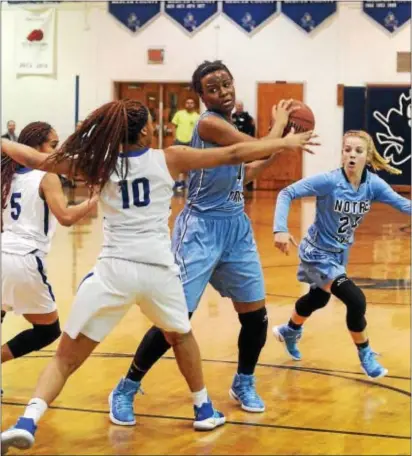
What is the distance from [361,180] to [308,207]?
1055cm

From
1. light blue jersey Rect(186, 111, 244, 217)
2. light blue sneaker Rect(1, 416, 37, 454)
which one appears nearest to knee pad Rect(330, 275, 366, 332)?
light blue jersey Rect(186, 111, 244, 217)

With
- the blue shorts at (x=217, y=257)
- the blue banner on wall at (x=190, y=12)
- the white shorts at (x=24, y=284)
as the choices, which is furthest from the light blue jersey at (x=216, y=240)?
the blue banner on wall at (x=190, y=12)

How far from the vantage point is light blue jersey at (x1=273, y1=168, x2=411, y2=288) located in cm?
500

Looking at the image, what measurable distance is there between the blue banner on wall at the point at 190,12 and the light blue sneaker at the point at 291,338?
45.9ft

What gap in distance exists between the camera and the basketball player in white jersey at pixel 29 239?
4.36 meters

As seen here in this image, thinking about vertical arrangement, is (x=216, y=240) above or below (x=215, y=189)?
below

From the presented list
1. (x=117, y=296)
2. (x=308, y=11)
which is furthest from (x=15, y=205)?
(x=308, y=11)

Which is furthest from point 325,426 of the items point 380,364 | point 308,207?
point 308,207

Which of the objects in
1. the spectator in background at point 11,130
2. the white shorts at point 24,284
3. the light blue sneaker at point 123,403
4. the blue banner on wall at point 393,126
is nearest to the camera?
the light blue sneaker at point 123,403

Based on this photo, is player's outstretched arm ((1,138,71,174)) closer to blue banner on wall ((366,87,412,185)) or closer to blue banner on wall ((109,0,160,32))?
blue banner on wall ((366,87,412,185))

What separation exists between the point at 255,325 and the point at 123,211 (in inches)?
40.9

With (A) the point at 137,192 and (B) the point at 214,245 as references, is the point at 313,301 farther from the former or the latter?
(A) the point at 137,192

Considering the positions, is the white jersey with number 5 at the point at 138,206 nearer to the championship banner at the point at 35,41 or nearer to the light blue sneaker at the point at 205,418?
the light blue sneaker at the point at 205,418

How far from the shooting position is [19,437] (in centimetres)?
350
